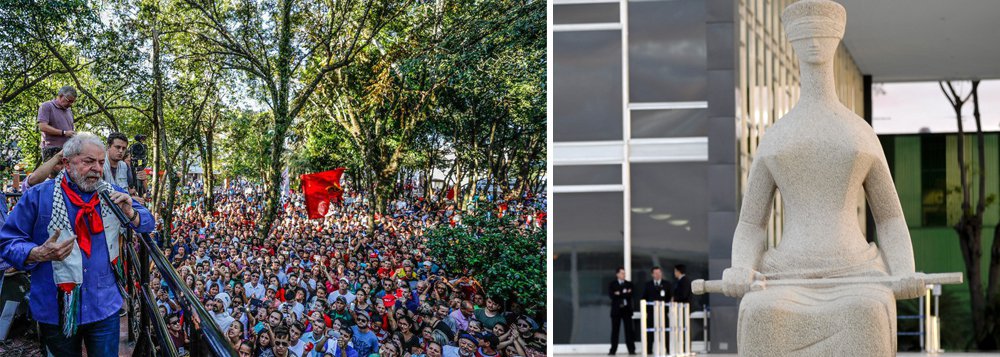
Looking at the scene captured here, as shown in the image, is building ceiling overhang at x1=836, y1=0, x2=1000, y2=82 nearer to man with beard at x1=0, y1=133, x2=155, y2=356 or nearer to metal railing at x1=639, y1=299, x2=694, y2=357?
metal railing at x1=639, y1=299, x2=694, y2=357

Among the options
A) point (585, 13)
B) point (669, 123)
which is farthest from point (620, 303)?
point (585, 13)

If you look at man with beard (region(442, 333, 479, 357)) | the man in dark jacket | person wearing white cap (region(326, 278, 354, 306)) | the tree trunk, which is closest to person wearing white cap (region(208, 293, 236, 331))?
the tree trunk

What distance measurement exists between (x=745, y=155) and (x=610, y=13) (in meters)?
2.73

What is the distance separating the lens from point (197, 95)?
9594mm

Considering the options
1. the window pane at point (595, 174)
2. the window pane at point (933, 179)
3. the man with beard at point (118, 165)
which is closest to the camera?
the man with beard at point (118, 165)

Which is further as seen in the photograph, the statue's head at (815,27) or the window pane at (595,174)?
the window pane at (595,174)

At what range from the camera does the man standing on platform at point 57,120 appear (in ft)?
29.5

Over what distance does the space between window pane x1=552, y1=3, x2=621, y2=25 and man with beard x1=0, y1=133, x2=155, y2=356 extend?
1019 cm

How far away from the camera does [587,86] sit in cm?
1620

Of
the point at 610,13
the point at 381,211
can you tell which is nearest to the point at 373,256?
the point at 381,211

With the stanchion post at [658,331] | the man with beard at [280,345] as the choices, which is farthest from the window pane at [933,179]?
the man with beard at [280,345]

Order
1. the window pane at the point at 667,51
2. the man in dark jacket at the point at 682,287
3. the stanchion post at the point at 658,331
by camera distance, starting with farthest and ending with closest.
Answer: the window pane at the point at 667,51 → the man in dark jacket at the point at 682,287 → the stanchion post at the point at 658,331

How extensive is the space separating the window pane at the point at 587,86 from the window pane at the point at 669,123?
11.0 inches

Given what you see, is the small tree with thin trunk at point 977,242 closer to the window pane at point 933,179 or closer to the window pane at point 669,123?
the window pane at point 933,179
